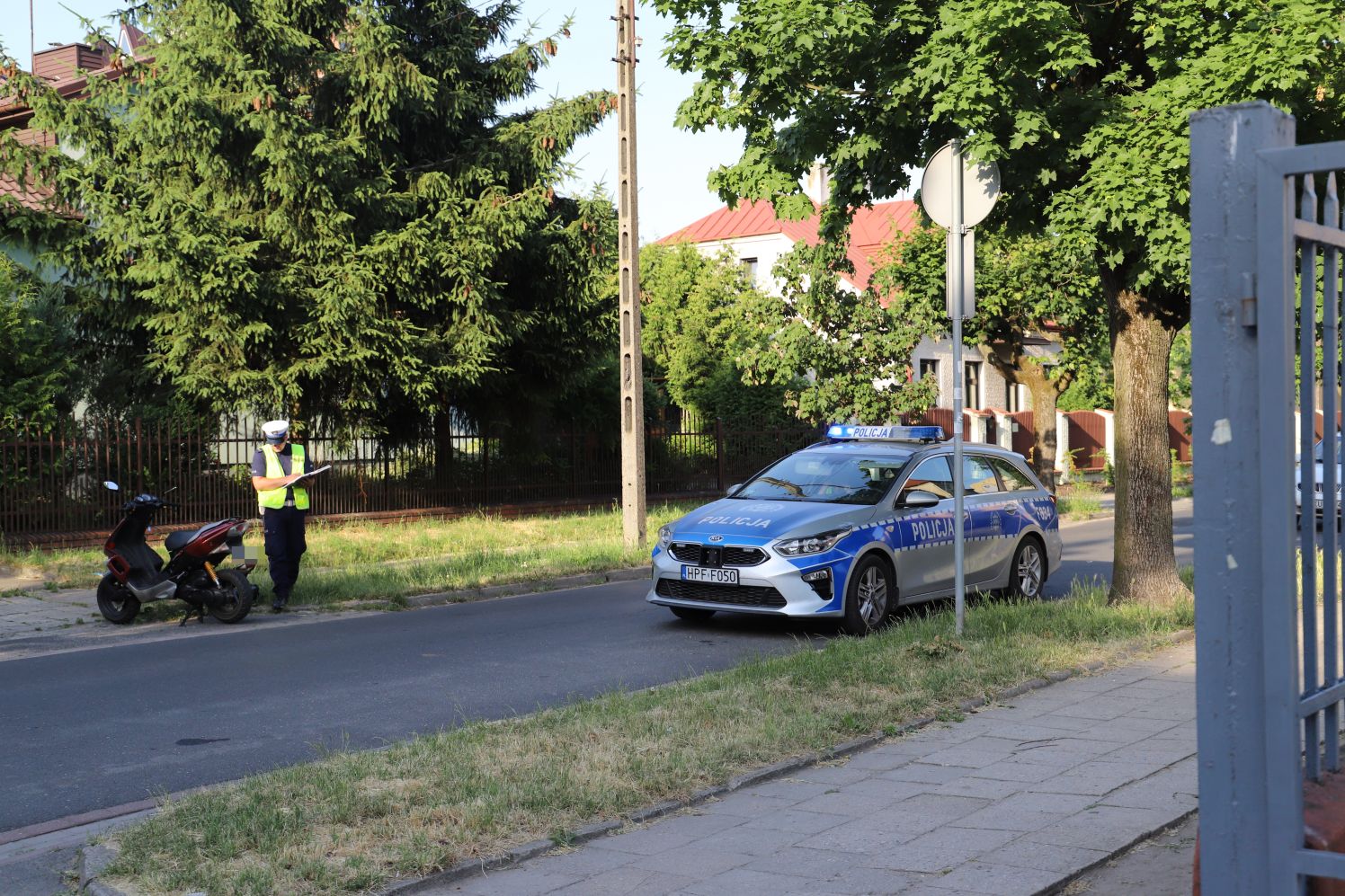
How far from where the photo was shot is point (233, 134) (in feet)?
67.9

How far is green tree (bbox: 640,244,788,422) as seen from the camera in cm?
3522

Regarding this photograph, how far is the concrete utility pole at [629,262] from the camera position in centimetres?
1784

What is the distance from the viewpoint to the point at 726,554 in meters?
11.4

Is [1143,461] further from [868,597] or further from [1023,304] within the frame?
[1023,304]

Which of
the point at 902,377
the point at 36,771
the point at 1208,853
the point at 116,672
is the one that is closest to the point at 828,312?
the point at 902,377

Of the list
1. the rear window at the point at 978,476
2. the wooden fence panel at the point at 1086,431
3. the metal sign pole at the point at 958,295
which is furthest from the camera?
the wooden fence panel at the point at 1086,431

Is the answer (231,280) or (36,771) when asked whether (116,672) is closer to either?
(36,771)

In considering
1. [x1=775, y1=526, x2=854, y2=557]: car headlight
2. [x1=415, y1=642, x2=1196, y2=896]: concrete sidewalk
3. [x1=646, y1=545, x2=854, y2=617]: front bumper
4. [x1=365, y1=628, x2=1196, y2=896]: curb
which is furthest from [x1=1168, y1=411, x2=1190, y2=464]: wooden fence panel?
[x1=415, y1=642, x2=1196, y2=896]: concrete sidewalk

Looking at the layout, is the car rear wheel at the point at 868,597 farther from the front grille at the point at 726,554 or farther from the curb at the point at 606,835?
the curb at the point at 606,835

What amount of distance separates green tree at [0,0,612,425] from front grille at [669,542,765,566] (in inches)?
404

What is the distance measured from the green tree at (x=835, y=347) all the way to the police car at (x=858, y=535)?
15366 millimetres

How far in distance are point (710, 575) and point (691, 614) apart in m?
1.30

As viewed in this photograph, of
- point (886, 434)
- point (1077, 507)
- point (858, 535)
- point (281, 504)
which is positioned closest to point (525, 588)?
point (281, 504)

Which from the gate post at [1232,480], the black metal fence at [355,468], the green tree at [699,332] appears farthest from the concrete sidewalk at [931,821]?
the green tree at [699,332]
